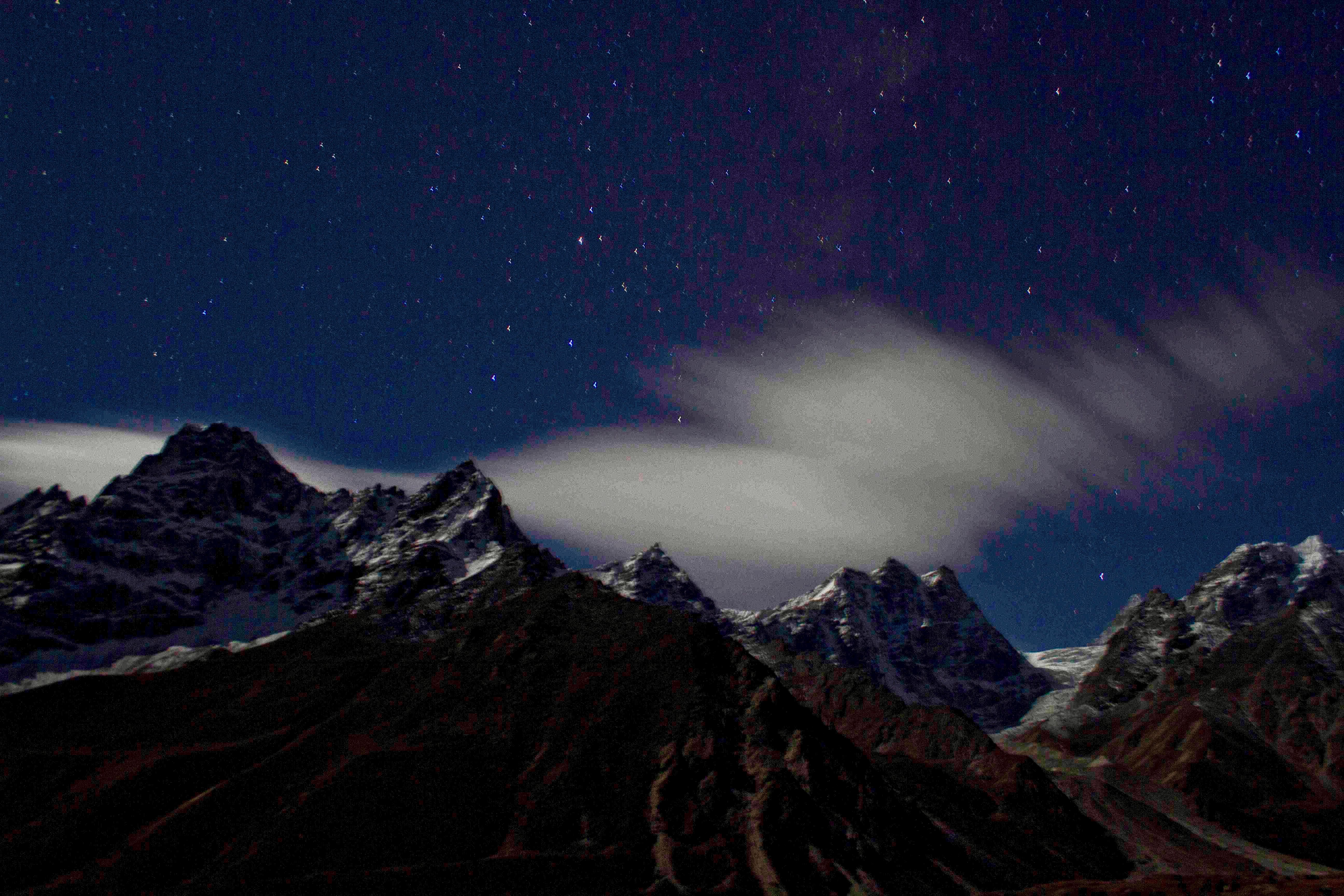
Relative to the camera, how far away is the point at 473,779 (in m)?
104

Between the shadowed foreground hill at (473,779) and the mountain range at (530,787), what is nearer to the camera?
the shadowed foreground hill at (473,779)

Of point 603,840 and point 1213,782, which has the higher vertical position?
point 1213,782

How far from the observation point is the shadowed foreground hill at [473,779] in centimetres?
8944

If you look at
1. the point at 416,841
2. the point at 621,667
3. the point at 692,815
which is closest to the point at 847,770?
the point at 692,815

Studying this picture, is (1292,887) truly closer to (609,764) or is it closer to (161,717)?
(609,764)

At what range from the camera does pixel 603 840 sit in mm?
94188

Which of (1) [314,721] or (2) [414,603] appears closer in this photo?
(1) [314,721]

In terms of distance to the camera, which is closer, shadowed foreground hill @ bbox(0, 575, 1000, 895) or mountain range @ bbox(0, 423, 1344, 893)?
shadowed foreground hill @ bbox(0, 575, 1000, 895)

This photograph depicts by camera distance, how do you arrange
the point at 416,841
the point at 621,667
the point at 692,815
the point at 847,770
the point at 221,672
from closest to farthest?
the point at 416,841 → the point at 692,815 → the point at 847,770 → the point at 621,667 → the point at 221,672

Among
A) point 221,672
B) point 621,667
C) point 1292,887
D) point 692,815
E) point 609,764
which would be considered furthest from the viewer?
point 221,672

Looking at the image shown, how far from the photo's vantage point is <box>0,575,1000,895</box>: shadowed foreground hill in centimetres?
8944

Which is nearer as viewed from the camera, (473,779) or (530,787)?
(530,787)

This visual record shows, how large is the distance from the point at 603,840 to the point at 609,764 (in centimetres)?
1479

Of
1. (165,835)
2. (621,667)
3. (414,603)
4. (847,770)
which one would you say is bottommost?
(165,835)
